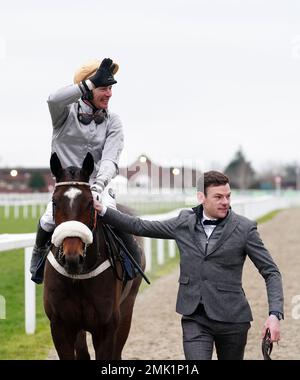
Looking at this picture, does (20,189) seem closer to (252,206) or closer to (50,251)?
(252,206)

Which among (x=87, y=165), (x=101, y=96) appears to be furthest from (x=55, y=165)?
(x=101, y=96)

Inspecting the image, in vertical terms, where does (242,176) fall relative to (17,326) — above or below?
below

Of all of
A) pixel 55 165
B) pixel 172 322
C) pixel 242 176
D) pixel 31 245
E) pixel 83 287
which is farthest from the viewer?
pixel 242 176

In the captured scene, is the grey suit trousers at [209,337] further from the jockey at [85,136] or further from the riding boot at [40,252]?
the riding boot at [40,252]

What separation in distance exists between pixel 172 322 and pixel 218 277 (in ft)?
16.6

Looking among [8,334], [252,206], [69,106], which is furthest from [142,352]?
[252,206]

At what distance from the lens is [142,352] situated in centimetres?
786

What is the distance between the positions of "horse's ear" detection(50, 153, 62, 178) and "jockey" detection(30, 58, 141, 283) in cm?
39

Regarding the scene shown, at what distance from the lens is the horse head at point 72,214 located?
15.6ft

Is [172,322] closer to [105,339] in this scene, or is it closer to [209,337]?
[105,339]

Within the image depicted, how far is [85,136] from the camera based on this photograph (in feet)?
18.7

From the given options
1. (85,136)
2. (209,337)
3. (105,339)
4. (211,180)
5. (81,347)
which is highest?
(85,136)

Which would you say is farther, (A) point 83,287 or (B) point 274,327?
(A) point 83,287
